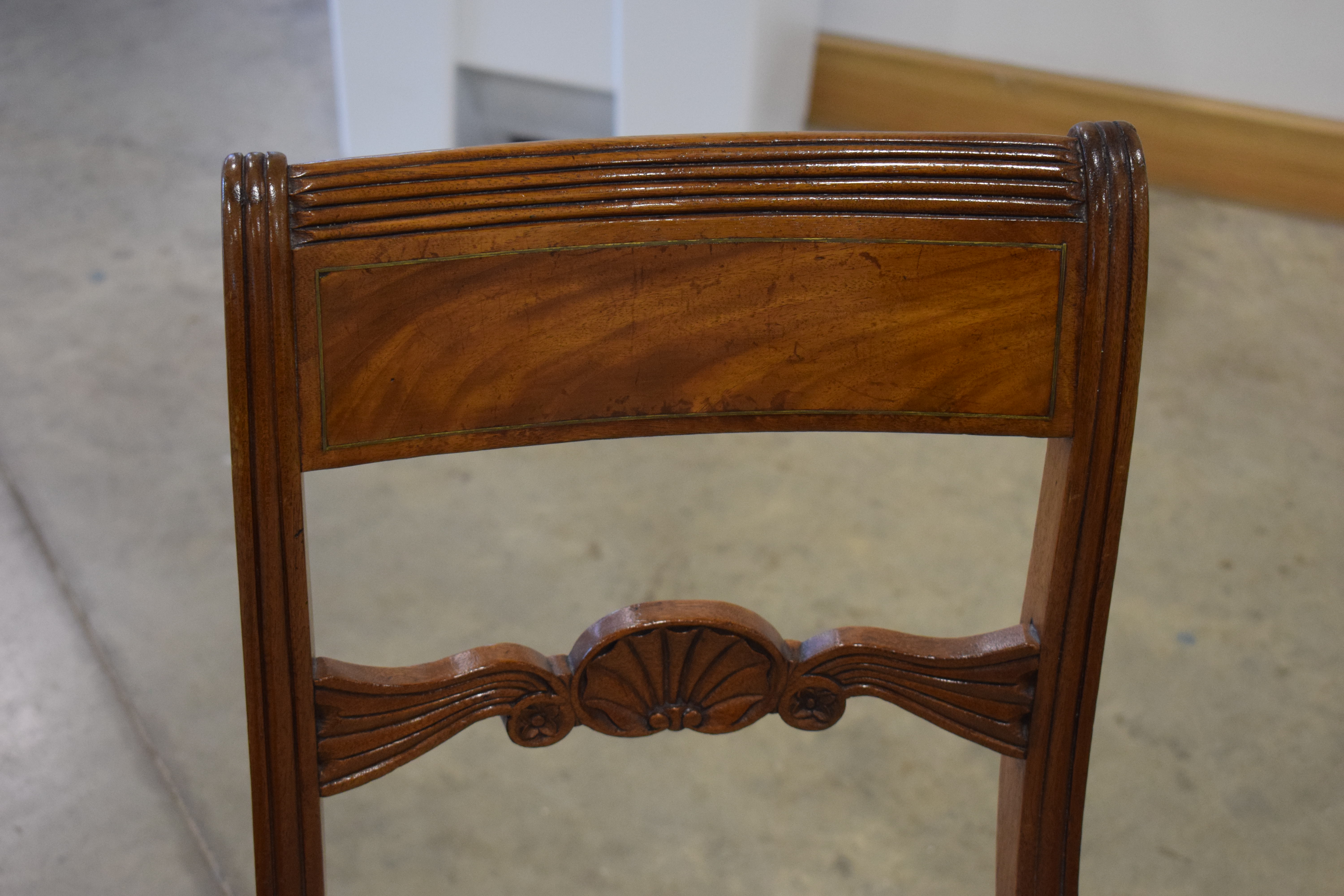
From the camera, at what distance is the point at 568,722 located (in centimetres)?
63

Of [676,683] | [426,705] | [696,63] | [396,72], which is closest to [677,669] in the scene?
[676,683]

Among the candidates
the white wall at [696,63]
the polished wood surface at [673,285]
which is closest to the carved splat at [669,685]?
the polished wood surface at [673,285]

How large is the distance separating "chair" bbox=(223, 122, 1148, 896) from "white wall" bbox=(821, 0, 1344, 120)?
2.06m

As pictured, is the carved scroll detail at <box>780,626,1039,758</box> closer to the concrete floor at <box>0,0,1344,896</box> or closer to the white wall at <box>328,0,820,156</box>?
the concrete floor at <box>0,0,1344,896</box>

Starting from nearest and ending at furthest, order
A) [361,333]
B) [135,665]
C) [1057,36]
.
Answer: [361,333], [135,665], [1057,36]

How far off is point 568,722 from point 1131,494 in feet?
4.47

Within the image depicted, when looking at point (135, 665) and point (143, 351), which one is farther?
point (143, 351)

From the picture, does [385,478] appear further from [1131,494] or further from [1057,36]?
[1057,36]

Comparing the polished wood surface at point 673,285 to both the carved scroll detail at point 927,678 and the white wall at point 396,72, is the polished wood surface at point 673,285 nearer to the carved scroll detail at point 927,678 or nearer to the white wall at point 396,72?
the carved scroll detail at point 927,678

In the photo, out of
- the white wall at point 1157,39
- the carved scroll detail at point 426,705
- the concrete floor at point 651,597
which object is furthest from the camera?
the white wall at point 1157,39

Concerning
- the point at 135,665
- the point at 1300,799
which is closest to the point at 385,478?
the point at 135,665

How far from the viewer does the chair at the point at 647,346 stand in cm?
52

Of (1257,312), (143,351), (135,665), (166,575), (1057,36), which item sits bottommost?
(135,665)

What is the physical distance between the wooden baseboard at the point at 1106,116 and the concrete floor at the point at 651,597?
0.61ft
